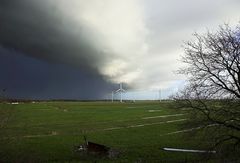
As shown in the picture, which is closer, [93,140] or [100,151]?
[100,151]

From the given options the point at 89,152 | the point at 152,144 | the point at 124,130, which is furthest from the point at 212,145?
the point at 124,130

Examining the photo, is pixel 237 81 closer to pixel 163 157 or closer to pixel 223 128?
pixel 223 128

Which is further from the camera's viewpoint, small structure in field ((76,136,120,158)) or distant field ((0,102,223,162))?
small structure in field ((76,136,120,158))

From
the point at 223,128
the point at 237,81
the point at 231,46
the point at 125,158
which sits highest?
the point at 231,46

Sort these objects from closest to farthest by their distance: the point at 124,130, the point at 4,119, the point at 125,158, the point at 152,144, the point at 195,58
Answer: the point at 4,119, the point at 195,58, the point at 125,158, the point at 152,144, the point at 124,130

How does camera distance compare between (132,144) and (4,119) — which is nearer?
(4,119)

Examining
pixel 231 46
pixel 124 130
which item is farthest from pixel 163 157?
pixel 124 130

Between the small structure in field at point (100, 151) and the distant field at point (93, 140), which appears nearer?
the distant field at point (93, 140)

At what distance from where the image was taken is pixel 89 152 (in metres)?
45.3

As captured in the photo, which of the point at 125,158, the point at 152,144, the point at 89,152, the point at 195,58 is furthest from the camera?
the point at 152,144

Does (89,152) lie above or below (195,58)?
below

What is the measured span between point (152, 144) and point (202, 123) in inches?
756

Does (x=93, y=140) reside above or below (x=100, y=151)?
above

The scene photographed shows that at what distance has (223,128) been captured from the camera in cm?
3691
